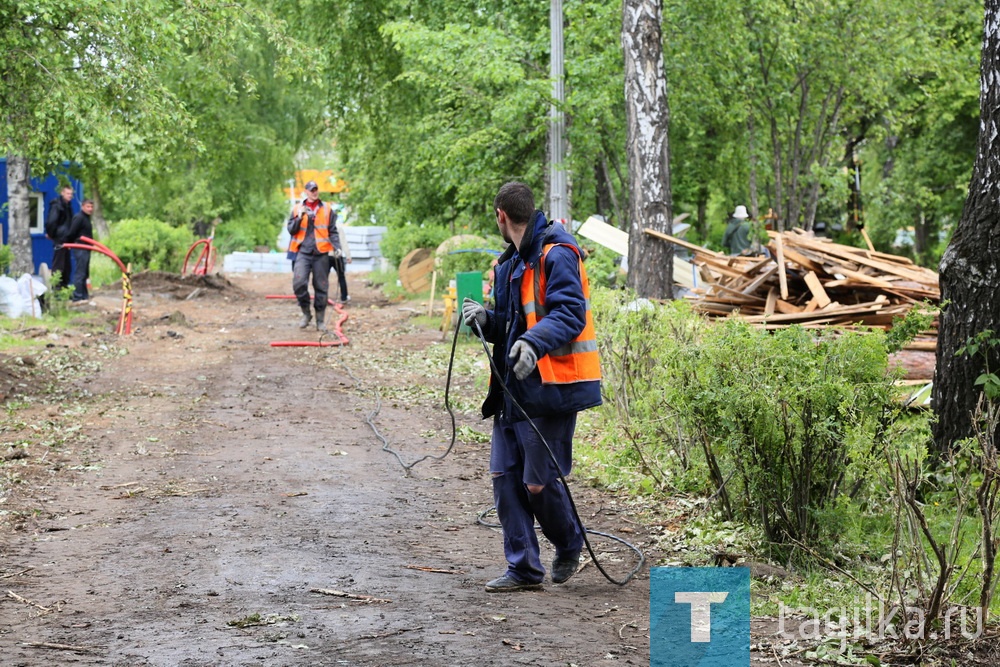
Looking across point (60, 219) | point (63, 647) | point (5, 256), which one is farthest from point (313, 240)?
point (63, 647)

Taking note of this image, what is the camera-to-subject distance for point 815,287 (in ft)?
40.7

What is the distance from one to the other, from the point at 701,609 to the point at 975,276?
3125 millimetres

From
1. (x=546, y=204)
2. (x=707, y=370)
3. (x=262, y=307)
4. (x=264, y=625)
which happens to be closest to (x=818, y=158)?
(x=546, y=204)

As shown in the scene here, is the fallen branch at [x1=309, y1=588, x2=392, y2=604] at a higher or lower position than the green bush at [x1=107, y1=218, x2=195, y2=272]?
lower

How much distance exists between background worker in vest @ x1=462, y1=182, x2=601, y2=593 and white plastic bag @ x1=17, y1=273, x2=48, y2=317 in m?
13.8

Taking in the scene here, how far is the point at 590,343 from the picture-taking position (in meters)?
5.51

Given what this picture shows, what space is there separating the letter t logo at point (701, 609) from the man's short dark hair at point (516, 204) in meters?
1.94

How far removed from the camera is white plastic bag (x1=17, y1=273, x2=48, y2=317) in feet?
57.8

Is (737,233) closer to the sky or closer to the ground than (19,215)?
closer to the ground

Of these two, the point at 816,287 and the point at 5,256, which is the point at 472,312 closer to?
the point at 816,287

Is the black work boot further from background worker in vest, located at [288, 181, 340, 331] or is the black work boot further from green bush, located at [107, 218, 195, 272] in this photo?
green bush, located at [107, 218, 195, 272]

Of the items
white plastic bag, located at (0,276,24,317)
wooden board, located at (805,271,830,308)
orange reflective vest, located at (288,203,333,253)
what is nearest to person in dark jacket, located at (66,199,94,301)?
white plastic bag, located at (0,276,24,317)

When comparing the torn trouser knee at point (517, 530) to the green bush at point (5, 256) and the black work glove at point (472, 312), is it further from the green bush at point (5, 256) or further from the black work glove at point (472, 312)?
the green bush at point (5, 256)

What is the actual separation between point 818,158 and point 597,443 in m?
13.7
